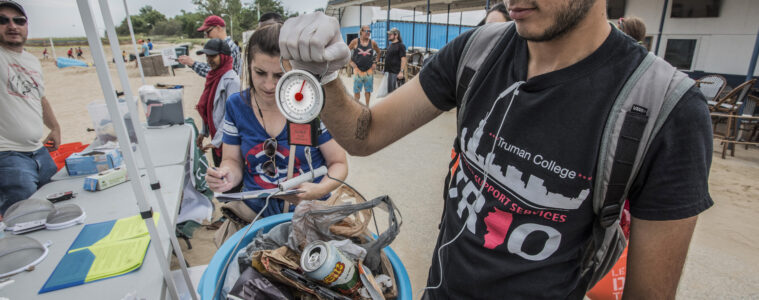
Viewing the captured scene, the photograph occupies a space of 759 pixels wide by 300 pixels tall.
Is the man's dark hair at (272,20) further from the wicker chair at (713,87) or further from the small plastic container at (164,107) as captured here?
the wicker chair at (713,87)

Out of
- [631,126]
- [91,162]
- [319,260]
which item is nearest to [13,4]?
[91,162]

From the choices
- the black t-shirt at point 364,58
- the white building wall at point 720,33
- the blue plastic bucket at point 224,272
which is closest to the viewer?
the blue plastic bucket at point 224,272

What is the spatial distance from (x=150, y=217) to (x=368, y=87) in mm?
7988

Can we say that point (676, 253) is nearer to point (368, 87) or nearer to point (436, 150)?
point (436, 150)

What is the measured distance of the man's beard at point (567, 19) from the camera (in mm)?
911

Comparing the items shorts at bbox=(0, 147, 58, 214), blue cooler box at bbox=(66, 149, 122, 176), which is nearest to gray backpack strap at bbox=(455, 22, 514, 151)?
blue cooler box at bbox=(66, 149, 122, 176)

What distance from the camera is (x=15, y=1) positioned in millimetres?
2416

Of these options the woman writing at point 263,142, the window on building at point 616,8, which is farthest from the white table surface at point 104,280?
the window on building at point 616,8

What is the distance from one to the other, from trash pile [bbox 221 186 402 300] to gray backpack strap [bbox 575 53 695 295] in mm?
681

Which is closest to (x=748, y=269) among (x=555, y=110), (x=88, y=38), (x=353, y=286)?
(x=555, y=110)

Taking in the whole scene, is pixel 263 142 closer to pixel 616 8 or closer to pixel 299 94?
pixel 299 94

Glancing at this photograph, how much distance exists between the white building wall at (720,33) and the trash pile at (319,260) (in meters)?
11.4

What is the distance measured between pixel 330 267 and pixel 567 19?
1017 mm

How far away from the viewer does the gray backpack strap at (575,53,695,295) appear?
0.82 meters
